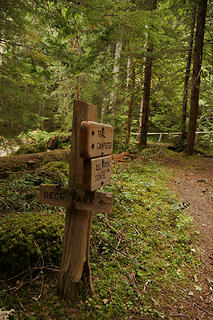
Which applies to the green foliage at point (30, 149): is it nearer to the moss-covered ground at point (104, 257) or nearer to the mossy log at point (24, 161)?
the mossy log at point (24, 161)

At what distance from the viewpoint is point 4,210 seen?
3.80 m

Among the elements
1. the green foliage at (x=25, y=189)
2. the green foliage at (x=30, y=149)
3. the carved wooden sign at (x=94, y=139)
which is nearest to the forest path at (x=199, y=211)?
the carved wooden sign at (x=94, y=139)

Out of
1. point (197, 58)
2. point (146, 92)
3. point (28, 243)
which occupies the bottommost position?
point (28, 243)

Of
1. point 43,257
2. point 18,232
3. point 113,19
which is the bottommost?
point 43,257

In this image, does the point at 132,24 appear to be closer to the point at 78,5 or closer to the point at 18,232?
the point at 78,5

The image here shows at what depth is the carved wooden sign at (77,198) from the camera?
7.07ft

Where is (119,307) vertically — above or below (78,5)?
below

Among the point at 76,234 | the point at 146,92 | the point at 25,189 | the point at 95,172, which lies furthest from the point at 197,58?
the point at 76,234

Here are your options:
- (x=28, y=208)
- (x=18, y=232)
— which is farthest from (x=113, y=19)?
(x=18, y=232)

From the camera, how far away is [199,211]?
5.51 m

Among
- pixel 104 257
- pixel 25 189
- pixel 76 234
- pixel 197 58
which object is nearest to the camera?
pixel 76 234

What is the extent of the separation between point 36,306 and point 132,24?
238 inches

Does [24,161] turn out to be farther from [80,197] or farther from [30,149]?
[80,197]

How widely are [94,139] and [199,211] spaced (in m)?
4.54
